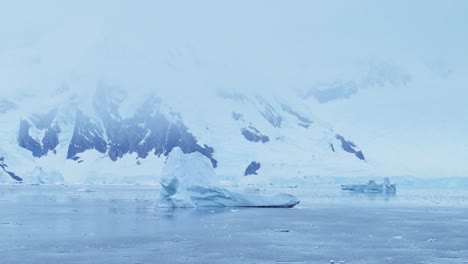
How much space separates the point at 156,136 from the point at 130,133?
5.35 meters

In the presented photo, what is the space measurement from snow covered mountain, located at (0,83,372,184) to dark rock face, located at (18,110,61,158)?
7.7 inches

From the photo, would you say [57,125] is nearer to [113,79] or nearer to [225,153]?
[113,79]

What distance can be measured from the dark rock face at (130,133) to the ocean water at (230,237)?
305 ft

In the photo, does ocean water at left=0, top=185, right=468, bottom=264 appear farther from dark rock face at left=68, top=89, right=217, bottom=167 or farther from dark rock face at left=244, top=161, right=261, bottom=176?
dark rock face at left=68, top=89, right=217, bottom=167

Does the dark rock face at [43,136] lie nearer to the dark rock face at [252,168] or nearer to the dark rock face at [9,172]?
the dark rock face at [9,172]

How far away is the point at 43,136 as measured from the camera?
134625 millimetres

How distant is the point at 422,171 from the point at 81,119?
215 feet

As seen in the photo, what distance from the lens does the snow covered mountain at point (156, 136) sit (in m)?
111

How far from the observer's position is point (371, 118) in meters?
140

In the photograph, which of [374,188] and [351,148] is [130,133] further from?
[374,188]

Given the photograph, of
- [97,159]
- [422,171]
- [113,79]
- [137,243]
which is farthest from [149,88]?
[137,243]

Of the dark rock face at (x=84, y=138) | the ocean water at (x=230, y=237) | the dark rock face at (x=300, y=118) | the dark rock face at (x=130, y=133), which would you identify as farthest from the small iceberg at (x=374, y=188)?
the dark rock face at (x=84, y=138)

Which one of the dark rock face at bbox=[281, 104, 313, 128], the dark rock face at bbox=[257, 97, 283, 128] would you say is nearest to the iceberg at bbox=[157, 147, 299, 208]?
the dark rock face at bbox=[257, 97, 283, 128]

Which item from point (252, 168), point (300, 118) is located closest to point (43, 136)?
point (252, 168)
